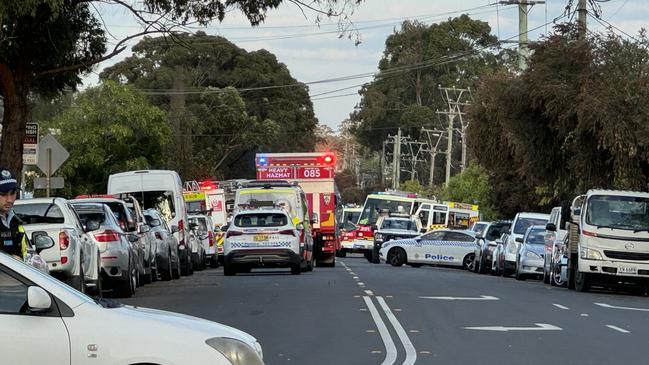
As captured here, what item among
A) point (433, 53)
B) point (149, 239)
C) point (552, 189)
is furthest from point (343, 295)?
point (433, 53)

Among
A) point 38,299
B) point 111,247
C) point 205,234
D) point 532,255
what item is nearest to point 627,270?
point 532,255

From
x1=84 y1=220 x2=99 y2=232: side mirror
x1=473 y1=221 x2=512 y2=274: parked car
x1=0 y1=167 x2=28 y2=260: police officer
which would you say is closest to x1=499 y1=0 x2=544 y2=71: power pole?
x1=473 y1=221 x2=512 y2=274: parked car

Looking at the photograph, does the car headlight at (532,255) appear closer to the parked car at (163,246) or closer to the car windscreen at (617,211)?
the car windscreen at (617,211)

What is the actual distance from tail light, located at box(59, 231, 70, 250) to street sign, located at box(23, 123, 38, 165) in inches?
231

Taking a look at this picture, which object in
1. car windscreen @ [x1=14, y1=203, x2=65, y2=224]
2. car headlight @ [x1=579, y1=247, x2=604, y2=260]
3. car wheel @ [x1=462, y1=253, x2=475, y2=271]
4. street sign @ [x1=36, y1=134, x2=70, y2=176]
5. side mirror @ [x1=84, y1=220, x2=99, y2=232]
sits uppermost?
street sign @ [x1=36, y1=134, x2=70, y2=176]

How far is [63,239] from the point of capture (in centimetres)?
1744

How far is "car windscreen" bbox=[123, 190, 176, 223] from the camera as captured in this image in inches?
1283

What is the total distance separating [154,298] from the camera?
21125 mm

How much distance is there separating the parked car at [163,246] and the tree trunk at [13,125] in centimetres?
518

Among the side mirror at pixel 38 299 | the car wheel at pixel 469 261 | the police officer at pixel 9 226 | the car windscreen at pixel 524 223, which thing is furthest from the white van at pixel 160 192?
the side mirror at pixel 38 299

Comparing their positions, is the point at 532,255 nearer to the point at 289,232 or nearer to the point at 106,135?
the point at 289,232

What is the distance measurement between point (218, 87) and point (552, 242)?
134 ft

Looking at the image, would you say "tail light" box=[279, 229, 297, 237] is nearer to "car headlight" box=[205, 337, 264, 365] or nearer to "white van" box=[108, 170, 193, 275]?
"white van" box=[108, 170, 193, 275]

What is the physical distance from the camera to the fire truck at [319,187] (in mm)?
39094
